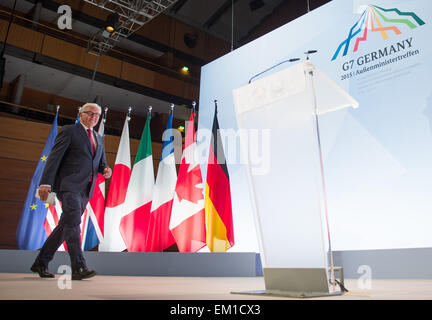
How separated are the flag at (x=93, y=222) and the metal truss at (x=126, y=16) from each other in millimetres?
3262

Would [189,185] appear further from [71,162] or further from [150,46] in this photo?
[150,46]

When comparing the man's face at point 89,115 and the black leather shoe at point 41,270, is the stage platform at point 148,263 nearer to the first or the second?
the black leather shoe at point 41,270

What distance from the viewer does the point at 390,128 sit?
3061mm

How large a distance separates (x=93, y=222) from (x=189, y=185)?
3.83 feet

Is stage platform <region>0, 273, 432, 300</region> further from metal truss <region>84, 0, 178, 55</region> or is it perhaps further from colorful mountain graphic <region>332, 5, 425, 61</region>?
metal truss <region>84, 0, 178, 55</region>

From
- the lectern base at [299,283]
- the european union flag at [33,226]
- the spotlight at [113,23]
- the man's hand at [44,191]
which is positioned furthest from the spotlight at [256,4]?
the lectern base at [299,283]

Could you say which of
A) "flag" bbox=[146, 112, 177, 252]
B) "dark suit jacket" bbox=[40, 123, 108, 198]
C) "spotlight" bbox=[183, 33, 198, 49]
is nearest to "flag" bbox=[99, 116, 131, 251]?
"flag" bbox=[146, 112, 177, 252]

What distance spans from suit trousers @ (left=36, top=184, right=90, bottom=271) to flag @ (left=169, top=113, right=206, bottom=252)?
51.8 inches

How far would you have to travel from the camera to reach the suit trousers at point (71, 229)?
6.77 feet

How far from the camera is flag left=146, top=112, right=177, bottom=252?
3.47 meters

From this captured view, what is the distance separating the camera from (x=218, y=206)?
3.55 metres

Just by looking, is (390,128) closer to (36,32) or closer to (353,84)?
(353,84)

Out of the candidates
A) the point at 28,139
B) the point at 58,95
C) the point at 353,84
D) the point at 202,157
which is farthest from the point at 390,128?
the point at 58,95
